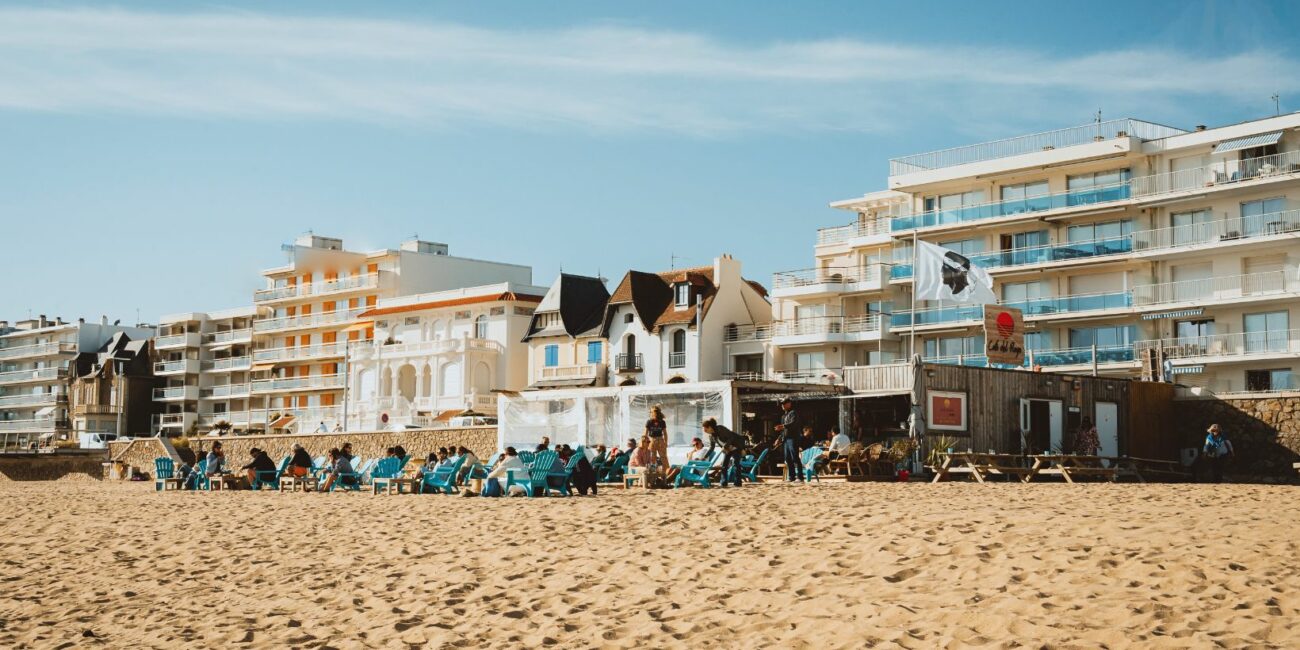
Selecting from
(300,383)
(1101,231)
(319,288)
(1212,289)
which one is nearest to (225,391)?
(300,383)

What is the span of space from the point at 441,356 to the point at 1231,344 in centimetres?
3580

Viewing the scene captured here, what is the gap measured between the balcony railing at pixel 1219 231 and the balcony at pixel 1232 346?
323 centimetres

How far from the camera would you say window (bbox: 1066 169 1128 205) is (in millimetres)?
46531

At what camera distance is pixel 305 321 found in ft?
258

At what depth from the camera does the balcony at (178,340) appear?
Result: 87875 millimetres

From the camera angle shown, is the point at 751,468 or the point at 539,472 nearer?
the point at 539,472

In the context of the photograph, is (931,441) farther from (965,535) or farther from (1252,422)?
(965,535)

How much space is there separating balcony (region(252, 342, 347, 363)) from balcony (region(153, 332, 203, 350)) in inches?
307

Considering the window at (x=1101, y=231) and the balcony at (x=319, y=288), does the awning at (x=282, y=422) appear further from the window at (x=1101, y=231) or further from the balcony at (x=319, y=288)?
the window at (x=1101, y=231)

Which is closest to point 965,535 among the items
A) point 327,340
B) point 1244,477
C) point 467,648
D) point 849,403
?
point 467,648

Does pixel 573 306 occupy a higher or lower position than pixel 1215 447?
A: higher

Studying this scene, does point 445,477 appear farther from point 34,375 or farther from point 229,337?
point 34,375

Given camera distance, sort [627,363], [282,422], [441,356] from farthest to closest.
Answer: [282,422] → [441,356] → [627,363]

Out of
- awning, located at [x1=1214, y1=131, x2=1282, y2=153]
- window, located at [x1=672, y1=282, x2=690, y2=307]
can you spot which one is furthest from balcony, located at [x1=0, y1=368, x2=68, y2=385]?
awning, located at [x1=1214, y1=131, x2=1282, y2=153]
